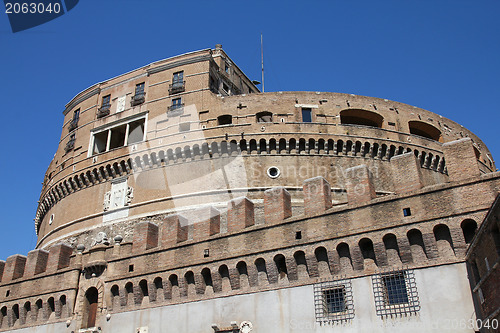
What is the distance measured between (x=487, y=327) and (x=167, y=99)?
74.2 ft

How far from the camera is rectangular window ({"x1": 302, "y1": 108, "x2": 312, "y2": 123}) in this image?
90.1ft

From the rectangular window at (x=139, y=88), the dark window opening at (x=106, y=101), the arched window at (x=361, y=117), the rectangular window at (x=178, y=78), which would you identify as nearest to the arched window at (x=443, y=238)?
the arched window at (x=361, y=117)

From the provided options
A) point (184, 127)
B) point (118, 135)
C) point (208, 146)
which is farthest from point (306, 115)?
point (118, 135)

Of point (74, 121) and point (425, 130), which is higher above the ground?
point (74, 121)

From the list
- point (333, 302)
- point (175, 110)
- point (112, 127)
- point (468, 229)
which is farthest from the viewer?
point (112, 127)

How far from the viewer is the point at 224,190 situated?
25.8 meters

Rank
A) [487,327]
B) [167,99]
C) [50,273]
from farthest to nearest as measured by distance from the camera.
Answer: [167,99] < [50,273] < [487,327]

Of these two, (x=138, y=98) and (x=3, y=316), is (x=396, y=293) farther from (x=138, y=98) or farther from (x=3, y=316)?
(x=138, y=98)

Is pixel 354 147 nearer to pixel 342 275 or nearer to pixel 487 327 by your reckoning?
pixel 342 275

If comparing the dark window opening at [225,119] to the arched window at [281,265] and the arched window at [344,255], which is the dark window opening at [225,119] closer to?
the arched window at [281,265]

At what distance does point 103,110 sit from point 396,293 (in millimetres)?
24589

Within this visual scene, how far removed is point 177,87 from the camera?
29.6 metres

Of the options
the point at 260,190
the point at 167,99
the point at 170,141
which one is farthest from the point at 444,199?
the point at 167,99

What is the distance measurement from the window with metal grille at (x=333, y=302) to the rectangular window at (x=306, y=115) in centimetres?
1501
